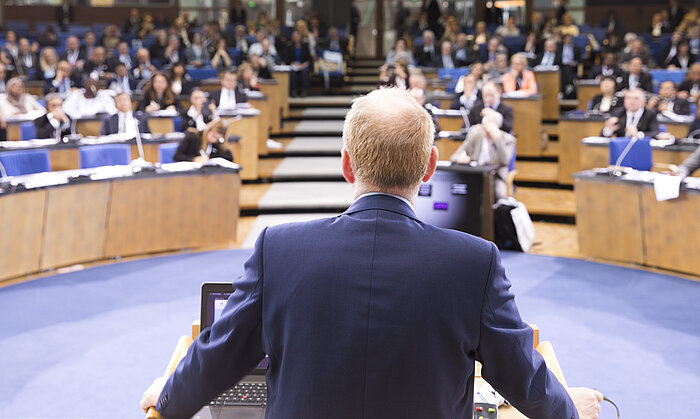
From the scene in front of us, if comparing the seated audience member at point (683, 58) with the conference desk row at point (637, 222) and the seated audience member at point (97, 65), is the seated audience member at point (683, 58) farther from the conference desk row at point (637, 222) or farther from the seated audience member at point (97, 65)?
the seated audience member at point (97, 65)

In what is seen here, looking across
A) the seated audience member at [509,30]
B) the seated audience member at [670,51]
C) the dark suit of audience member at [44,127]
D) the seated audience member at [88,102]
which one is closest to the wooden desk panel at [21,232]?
the dark suit of audience member at [44,127]

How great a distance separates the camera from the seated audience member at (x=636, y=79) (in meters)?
11.2

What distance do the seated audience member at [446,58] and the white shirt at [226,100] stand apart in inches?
200

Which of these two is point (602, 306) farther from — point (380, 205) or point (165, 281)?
point (380, 205)

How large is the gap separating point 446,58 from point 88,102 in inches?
250

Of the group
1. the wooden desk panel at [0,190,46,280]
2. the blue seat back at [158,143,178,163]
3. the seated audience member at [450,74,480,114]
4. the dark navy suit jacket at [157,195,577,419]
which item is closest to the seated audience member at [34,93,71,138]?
the blue seat back at [158,143,178,163]

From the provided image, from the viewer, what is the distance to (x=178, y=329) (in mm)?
5328

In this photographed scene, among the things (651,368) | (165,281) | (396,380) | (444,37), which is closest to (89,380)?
(165,281)

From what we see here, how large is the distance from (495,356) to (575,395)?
14.6 inches

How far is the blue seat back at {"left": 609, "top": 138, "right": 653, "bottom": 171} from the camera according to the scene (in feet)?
24.9

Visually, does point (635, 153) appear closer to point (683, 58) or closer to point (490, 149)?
point (490, 149)

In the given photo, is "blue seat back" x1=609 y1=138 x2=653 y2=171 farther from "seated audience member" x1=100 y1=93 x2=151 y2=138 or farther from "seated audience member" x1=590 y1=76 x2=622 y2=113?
"seated audience member" x1=100 y1=93 x2=151 y2=138

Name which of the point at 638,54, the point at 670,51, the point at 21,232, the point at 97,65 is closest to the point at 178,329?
the point at 21,232

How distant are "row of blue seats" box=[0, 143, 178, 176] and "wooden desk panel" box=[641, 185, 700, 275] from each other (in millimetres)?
4502
